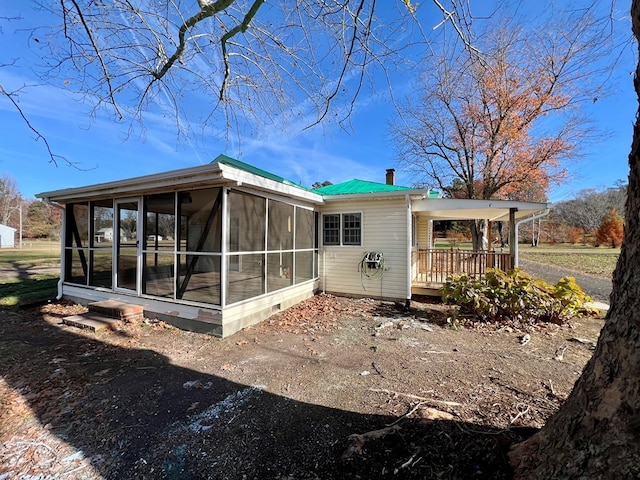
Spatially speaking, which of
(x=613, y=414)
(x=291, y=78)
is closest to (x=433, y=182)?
(x=291, y=78)

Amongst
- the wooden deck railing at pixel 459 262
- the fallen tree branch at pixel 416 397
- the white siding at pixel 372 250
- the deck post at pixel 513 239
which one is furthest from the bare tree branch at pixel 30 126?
the deck post at pixel 513 239

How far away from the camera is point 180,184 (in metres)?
4.99

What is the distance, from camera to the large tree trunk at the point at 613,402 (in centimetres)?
120

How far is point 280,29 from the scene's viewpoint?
412 centimetres

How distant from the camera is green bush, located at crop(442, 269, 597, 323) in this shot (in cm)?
552

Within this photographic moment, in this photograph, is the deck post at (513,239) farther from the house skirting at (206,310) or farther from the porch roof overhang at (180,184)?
the house skirting at (206,310)

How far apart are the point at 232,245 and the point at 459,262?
6.46 metres

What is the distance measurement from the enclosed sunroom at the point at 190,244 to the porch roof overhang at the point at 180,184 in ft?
0.07

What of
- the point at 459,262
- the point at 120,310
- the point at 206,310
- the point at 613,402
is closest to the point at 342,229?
the point at 459,262

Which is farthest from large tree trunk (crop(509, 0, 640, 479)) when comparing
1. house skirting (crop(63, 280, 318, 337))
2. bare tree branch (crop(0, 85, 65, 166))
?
bare tree branch (crop(0, 85, 65, 166))

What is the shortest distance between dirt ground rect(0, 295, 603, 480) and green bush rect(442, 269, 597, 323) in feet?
1.19

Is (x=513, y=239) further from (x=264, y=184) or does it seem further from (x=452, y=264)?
(x=264, y=184)

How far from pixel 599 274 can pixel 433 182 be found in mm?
8751

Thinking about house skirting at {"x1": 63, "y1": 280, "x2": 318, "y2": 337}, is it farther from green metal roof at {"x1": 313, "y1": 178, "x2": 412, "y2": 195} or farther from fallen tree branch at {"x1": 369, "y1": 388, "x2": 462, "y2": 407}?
green metal roof at {"x1": 313, "y1": 178, "x2": 412, "y2": 195}
